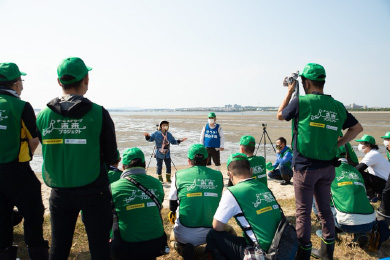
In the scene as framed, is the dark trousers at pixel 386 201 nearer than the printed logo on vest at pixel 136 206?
No

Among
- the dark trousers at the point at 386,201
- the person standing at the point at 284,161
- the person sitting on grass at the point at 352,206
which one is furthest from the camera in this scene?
the person standing at the point at 284,161

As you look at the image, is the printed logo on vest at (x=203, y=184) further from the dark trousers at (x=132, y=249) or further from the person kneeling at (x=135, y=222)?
the dark trousers at (x=132, y=249)

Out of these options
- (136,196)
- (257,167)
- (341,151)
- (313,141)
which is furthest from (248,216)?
(341,151)

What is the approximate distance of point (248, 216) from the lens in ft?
8.61

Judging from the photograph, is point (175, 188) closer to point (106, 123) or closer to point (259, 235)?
point (259, 235)

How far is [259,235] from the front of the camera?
2619 mm

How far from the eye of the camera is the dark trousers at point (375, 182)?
509 cm

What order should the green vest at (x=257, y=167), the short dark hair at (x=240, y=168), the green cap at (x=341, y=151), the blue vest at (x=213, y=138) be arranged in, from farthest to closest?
the blue vest at (x=213, y=138) → the green vest at (x=257, y=167) → the green cap at (x=341, y=151) → the short dark hair at (x=240, y=168)

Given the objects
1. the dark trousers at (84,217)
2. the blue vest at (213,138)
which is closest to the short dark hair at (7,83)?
the dark trousers at (84,217)

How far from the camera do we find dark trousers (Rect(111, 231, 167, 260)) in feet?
9.48

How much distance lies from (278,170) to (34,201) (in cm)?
661

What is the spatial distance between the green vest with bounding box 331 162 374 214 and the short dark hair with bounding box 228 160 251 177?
5.76 feet

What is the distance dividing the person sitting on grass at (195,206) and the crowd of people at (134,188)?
1 centimetres

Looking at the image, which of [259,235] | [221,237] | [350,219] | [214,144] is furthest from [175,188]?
[214,144]
